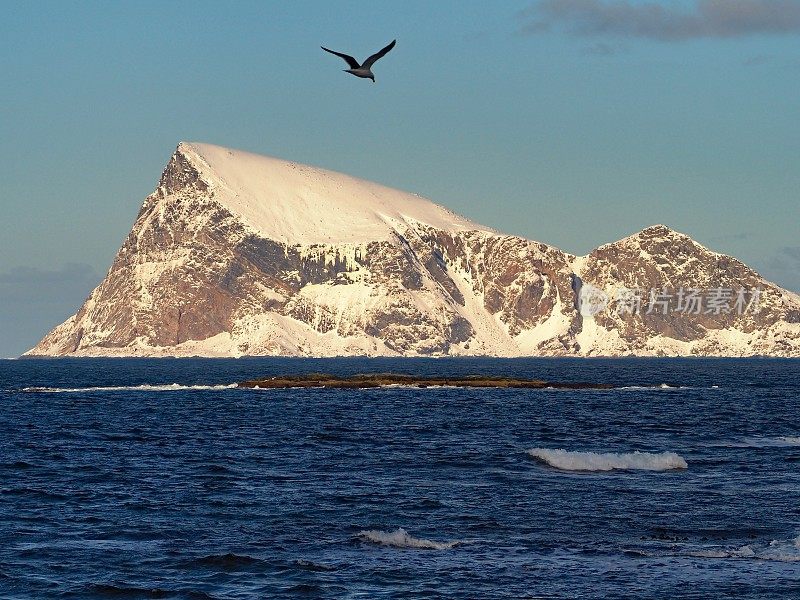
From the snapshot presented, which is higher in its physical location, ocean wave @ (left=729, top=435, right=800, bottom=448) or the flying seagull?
the flying seagull

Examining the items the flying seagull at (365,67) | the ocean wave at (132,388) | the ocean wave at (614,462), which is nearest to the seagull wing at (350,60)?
the flying seagull at (365,67)

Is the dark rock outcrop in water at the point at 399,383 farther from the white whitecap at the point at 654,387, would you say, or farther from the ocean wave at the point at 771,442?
the ocean wave at the point at 771,442

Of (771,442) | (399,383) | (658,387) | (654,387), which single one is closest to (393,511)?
(771,442)

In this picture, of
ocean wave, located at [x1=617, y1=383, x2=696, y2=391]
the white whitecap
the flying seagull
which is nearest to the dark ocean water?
the flying seagull

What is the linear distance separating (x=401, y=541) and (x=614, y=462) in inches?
957

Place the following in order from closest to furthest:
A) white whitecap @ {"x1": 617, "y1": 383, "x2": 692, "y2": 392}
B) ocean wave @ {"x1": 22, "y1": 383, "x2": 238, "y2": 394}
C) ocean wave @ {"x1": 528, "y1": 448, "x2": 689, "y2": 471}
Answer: ocean wave @ {"x1": 528, "y1": 448, "x2": 689, "y2": 471}, ocean wave @ {"x1": 22, "y1": 383, "x2": 238, "y2": 394}, white whitecap @ {"x1": 617, "y1": 383, "x2": 692, "y2": 392}

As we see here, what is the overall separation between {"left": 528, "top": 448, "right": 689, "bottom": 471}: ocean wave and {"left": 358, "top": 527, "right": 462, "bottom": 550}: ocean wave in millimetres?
21747

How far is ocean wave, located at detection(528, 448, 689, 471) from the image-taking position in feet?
207

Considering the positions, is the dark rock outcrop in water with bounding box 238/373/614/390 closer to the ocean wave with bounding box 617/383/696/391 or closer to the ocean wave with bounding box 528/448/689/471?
the ocean wave with bounding box 617/383/696/391

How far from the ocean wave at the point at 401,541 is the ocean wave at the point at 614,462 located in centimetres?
2175

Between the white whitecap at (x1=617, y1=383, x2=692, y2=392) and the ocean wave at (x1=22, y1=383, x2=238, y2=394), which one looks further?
the white whitecap at (x1=617, y1=383, x2=692, y2=392)

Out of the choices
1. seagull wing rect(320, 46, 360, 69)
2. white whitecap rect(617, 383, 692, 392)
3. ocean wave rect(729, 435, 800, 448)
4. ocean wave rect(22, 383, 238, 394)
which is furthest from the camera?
white whitecap rect(617, 383, 692, 392)

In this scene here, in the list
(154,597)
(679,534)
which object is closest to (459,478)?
(679,534)

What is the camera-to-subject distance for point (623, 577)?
1452 inches
